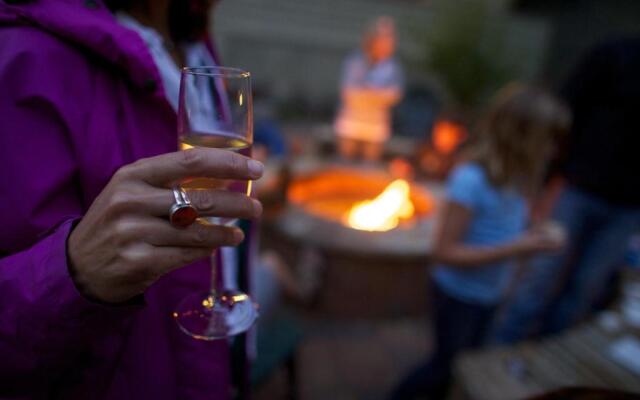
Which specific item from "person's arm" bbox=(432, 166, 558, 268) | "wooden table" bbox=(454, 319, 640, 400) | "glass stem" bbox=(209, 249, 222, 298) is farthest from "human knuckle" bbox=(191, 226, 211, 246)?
"person's arm" bbox=(432, 166, 558, 268)

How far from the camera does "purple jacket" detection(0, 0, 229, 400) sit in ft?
2.37

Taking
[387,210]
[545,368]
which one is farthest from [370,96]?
[545,368]

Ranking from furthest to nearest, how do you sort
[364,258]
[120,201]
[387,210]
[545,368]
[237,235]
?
[387,210], [364,258], [545,368], [237,235], [120,201]

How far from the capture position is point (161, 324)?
97cm

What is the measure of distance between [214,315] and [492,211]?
1.64 metres

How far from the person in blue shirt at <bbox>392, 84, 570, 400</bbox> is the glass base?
1405mm

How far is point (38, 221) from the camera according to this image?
77 centimetres

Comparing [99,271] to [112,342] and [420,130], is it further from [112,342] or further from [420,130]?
[420,130]

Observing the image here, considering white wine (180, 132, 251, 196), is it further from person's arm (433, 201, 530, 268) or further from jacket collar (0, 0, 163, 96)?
person's arm (433, 201, 530, 268)

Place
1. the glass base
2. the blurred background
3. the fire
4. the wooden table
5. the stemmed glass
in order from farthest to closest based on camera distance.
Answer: the fire, the blurred background, the wooden table, the glass base, the stemmed glass

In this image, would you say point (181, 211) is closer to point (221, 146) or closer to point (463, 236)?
point (221, 146)

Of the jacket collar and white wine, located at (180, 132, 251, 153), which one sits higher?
the jacket collar

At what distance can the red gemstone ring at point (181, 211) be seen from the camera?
26.0 inches

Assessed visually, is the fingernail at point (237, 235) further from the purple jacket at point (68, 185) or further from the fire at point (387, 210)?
the fire at point (387, 210)
